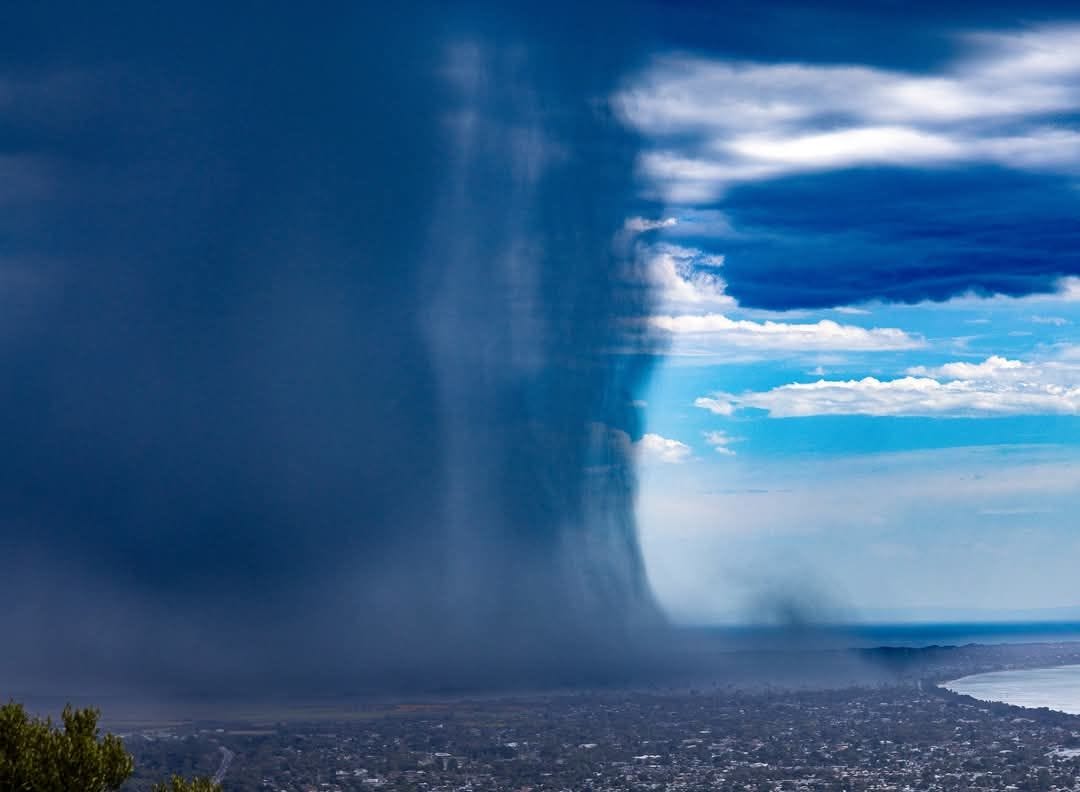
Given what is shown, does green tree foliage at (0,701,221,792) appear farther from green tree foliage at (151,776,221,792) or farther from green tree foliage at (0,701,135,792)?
green tree foliage at (151,776,221,792)

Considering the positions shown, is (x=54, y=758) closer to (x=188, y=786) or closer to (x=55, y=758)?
(x=55, y=758)

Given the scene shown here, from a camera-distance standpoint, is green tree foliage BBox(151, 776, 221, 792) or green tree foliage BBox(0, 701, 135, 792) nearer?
green tree foliage BBox(0, 701, 135, 792)

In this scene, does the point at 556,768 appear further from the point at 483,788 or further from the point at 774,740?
the point at 774,740

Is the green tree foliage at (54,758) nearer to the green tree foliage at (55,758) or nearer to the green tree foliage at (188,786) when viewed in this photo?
the green tree foliage at (55,758)

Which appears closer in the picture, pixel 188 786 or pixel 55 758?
pixel 55 758

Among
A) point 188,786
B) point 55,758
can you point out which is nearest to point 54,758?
point 55,758

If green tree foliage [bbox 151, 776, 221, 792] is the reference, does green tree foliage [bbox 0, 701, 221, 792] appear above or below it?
above

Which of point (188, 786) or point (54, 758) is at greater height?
point (54, 758)

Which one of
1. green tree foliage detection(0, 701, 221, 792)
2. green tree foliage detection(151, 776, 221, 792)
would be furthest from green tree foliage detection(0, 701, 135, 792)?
green tree foliage detection(151, 776, 221, 792)
